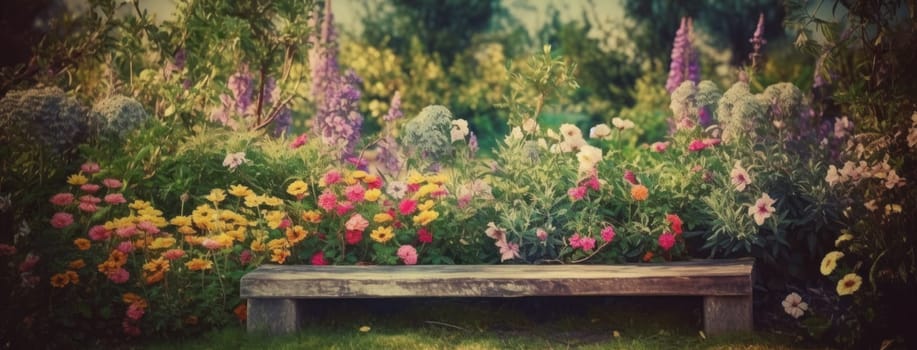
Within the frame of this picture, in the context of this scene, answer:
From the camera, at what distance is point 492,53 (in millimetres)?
13102

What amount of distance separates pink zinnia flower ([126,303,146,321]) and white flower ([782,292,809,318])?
289 centimetres

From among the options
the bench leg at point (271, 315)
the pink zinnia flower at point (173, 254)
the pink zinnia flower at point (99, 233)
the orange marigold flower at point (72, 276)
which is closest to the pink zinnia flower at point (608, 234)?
the bench leg at point (271, 315)

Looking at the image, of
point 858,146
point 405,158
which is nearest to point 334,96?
point 405,158

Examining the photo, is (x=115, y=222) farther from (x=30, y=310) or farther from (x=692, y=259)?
(x=692, y=259)

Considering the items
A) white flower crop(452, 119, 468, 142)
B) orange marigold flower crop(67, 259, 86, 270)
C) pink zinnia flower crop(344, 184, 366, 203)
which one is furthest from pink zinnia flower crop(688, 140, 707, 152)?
orange marigold flower crop(67, 259, 86, 270)

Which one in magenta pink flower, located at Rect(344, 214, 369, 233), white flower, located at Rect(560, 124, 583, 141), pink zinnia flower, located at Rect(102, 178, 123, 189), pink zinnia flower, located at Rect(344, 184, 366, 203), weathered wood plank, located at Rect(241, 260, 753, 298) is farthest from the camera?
white flower, located at Rect(560, 124, 583, 141)

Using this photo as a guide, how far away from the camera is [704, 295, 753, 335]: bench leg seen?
4242 mm

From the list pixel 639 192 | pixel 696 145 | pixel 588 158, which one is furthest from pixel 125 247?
pixel 696 145

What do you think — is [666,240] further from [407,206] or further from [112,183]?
[112,183]

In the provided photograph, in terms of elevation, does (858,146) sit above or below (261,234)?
above

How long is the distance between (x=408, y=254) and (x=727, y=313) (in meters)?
→ 1.52

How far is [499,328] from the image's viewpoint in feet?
15.4

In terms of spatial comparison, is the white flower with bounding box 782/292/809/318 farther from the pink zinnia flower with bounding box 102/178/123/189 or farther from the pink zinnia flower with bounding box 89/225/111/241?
the pink zinnia flower with bounding box 102/178/123/189

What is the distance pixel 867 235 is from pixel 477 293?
1.68 meters
